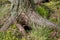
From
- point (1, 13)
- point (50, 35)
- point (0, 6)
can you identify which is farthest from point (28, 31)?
point (0, 6)

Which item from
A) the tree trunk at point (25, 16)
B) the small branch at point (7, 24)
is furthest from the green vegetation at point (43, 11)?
the small branch at point (7, 24)

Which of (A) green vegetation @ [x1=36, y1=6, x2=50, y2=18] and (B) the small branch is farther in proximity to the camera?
(A) green vegetation @ [x1=36, y1=6, x2=50, y2=18]

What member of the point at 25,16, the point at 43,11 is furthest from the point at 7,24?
the point at 43,11

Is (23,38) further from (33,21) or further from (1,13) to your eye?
(1,13)

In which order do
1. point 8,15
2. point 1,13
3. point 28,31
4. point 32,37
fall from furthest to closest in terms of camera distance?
1. point 1,13
2. point 8,15
3. point 28,31
4. point 32,37

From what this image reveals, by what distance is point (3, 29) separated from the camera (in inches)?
217

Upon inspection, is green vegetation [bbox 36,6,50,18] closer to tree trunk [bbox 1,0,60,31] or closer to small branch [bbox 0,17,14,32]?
tree trunk [bbox 1,0,60,31]

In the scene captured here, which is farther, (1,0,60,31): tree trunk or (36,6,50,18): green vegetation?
(36,6,50,18): green vegetation

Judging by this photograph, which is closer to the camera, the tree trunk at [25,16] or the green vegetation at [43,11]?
the tree trunk at [25,16]

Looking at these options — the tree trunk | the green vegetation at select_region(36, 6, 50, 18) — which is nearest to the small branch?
the tree trunk

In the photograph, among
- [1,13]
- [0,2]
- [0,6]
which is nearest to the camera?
[1,13]

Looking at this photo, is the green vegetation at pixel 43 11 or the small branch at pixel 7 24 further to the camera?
the green vegetation at pixel 43 11

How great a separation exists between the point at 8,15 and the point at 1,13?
0.48 m

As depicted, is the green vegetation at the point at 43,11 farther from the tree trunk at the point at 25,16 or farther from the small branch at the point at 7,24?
the small branch at the point at 7,24
